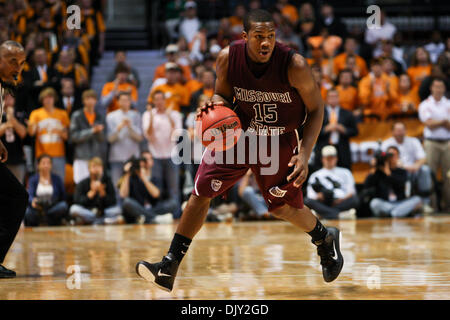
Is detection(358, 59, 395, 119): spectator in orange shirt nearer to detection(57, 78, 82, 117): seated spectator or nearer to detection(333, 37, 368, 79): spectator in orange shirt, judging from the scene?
detection(333, 37, 368, 79): spectator in orange shirt

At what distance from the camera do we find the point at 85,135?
33.5 ft

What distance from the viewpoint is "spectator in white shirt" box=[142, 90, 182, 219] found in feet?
34.0

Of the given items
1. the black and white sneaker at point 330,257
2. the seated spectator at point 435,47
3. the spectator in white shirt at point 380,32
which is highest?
the spectator in white shirt at point 380,32

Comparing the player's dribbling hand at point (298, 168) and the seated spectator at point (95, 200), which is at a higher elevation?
the player's dribbling hand at point (298, 168)

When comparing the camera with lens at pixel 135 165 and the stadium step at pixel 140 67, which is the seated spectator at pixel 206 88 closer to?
the camera with lens at pixel 135 165

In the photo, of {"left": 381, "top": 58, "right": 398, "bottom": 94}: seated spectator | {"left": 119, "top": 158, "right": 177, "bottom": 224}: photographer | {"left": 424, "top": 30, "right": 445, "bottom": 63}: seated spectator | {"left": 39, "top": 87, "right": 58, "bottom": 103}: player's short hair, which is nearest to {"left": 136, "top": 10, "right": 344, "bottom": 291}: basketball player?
{"left": 119, "top": 158, "right": 177, "bottom": 224}: photographer

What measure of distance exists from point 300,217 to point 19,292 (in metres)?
1.98

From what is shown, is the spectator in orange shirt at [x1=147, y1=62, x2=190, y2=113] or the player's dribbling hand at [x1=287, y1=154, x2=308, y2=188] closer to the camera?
the player's dribbling hand at [x1=287, y1=154, x2=308, y2=188]

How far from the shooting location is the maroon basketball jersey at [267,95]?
4781 mm

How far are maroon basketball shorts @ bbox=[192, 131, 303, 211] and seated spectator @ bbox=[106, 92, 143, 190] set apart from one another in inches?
222

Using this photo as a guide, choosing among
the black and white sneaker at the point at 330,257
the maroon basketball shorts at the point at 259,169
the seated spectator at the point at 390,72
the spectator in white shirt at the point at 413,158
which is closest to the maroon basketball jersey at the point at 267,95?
the maroon basketball shorts at the point at 259,169

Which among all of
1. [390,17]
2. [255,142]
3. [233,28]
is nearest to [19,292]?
[255,142]

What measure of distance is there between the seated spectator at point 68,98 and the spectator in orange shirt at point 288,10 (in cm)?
465

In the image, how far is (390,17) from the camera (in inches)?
605
